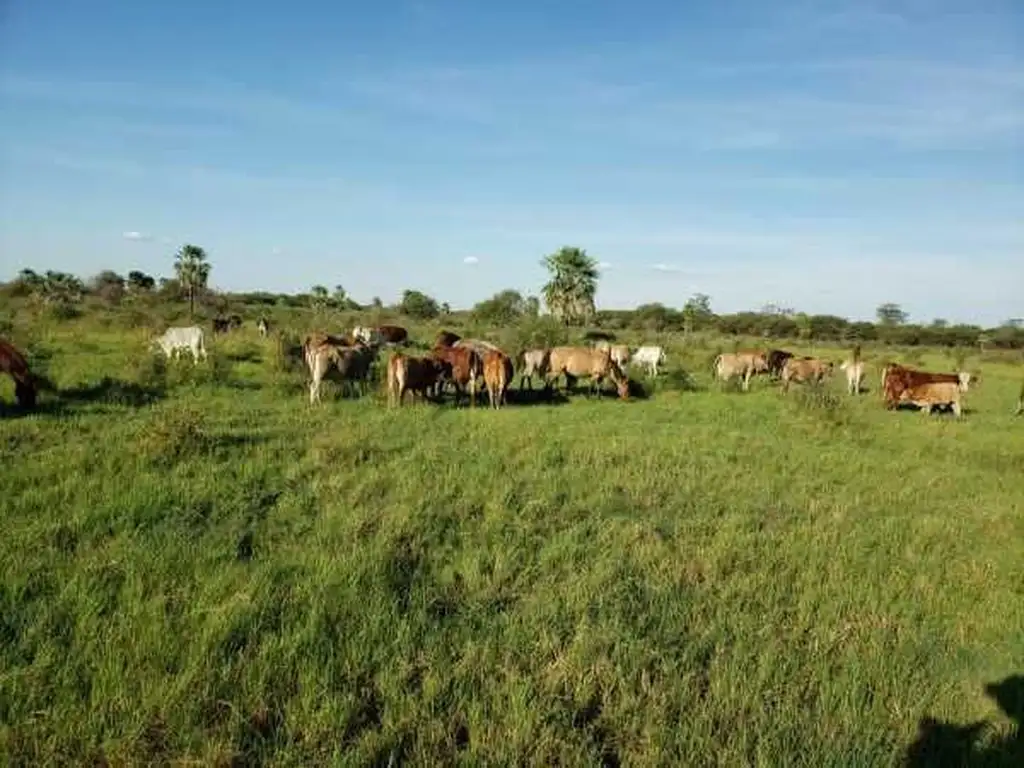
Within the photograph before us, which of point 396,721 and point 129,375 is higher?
point 129,375

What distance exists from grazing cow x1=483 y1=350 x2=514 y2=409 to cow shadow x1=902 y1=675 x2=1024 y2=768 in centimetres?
1279

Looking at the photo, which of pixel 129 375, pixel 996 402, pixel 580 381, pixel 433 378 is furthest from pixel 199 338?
pixel 996 402

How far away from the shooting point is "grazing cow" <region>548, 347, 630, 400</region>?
68.2ft

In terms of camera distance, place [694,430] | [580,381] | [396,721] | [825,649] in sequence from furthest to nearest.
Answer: [580,381] < [694,430] < [825,649] < [396,721]

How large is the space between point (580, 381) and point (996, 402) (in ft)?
47.4

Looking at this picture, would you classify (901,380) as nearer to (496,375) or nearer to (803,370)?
(803,370)

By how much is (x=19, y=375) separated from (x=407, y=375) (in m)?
7.05

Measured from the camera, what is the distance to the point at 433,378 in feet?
56.0

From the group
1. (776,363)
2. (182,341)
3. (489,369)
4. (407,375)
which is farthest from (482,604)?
(776,363)

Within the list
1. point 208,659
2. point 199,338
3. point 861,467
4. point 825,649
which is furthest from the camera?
point 199,338

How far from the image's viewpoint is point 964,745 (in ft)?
15.3

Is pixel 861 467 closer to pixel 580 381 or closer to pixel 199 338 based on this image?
pixel 580 381

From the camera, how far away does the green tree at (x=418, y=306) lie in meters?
70.8

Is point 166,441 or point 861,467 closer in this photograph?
point 166,441
